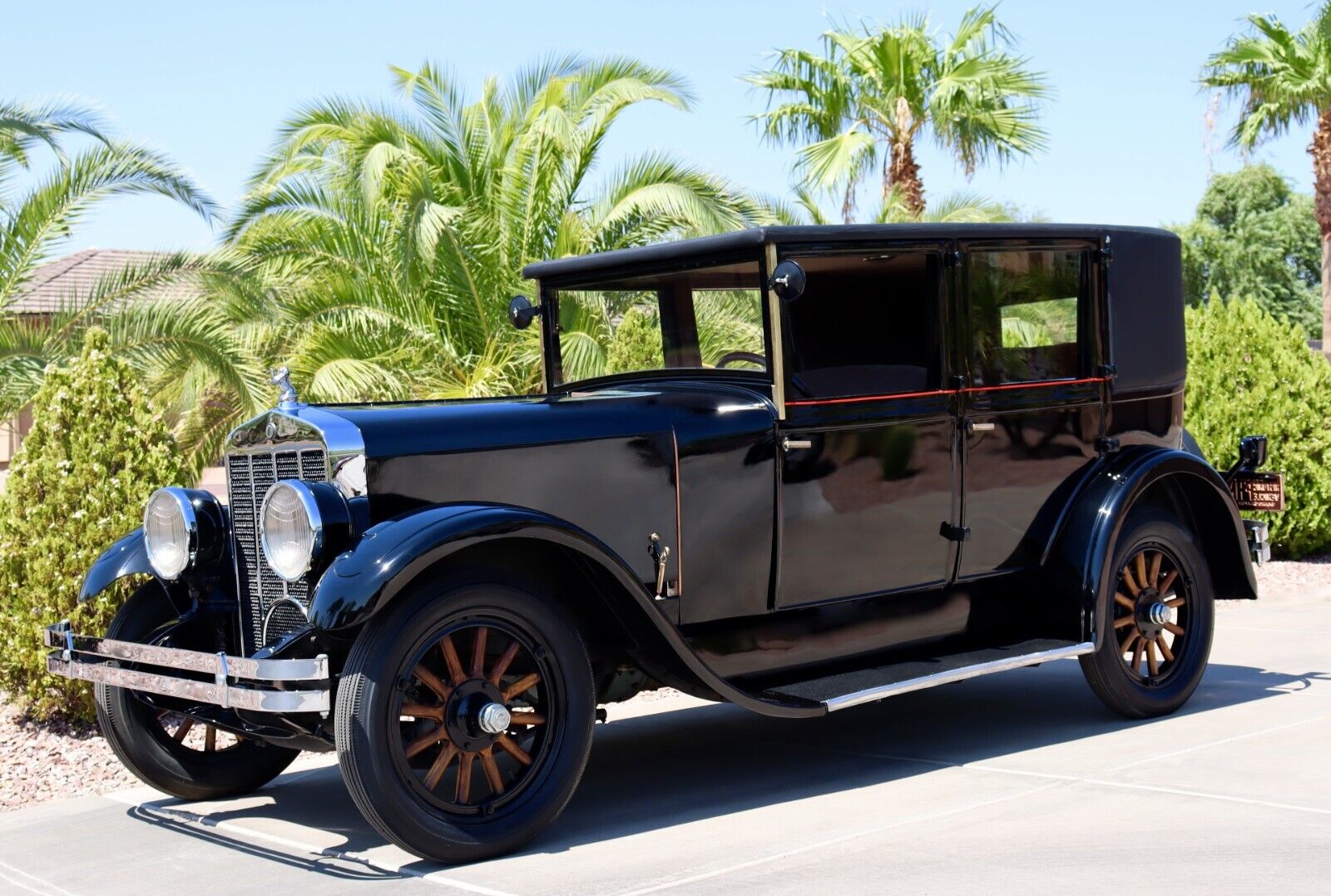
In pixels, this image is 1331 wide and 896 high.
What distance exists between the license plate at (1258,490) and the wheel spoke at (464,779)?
369cm

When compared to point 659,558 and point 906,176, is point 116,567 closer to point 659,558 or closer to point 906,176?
point 659,558

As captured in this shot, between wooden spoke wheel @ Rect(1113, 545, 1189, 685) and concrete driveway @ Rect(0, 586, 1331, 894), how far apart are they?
0.25m

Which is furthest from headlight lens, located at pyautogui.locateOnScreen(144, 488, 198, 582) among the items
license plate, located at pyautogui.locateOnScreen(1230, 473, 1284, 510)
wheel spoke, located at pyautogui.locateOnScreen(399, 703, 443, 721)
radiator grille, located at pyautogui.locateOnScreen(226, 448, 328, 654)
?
license plate, located at pyautogui.locateOnScreen(1230, 473, 1284, 510)

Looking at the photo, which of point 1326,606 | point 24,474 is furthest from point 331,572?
point 1326,606

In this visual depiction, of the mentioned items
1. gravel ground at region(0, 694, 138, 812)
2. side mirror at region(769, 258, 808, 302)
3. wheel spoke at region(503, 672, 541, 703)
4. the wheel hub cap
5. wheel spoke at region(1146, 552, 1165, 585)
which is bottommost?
gravel ground at region(0, 694, 138, 812)

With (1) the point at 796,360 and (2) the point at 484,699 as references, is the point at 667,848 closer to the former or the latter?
(2) the point at 484,699

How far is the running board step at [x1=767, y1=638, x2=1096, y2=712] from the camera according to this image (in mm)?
4770

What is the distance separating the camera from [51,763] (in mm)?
5980

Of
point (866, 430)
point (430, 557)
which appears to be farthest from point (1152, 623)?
point (430, 557)

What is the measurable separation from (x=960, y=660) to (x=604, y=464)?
5.08 feet

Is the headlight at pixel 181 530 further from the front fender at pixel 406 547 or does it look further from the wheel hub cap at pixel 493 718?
the wheel hub cap at pixel 493 718

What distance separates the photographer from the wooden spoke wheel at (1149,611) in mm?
5820

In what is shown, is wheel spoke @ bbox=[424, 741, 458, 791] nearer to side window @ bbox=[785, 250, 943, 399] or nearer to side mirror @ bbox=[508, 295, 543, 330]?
side window @ bbox=[785, 250, 943, 399]

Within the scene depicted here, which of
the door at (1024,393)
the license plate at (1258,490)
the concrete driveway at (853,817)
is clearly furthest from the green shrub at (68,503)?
the license plate at (1258,490)
